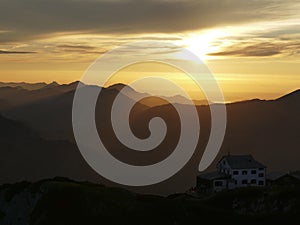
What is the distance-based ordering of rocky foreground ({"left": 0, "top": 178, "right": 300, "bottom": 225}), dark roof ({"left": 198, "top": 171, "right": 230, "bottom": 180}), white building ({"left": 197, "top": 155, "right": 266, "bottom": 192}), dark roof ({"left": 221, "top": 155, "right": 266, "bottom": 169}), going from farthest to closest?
dark roof ({"left": 221, "top": 155, "right": 266, "bottom": 169}), dark roof ({"left": 198, "top": 171, "right": 230, "bottom": 180}), white building ({"left": 197, "top": 155, "right": 266, "bottom": 192}), rocky foreground ({"left": 0, "top": 178, "right": 300, "bottom": 225})

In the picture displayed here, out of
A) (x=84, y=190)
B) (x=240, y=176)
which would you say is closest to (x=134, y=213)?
(x=84, y=190)

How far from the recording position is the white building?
95412 millimetres

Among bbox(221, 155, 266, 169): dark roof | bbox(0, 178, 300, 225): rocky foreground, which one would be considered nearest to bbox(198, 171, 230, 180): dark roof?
bbox(221, 155, 266, 169): dark roof

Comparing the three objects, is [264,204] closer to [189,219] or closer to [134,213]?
[189,219]

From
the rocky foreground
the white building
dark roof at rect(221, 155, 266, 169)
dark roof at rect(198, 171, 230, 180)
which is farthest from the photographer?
dark roof at rect(221, 155, 266, 169)

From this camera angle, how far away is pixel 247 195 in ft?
217

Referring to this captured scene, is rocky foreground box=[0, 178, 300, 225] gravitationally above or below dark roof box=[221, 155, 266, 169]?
below

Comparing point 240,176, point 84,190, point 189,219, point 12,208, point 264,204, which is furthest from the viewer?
point 240,176

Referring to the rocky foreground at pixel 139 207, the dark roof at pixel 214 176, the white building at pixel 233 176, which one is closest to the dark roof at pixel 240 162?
the white building at pixel 233 176

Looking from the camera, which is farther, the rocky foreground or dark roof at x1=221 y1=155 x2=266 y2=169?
dark roof at x1=221 y1=155 x2=266 y2=169

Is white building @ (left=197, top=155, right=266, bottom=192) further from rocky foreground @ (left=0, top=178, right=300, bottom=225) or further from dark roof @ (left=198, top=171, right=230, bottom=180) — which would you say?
rocky foreground @ (left=0, top=178, right=300, bottom=225)

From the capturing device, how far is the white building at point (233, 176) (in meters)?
95.4

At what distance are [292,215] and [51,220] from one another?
28.0 meters

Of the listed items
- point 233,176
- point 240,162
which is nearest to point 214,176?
point 233,176
